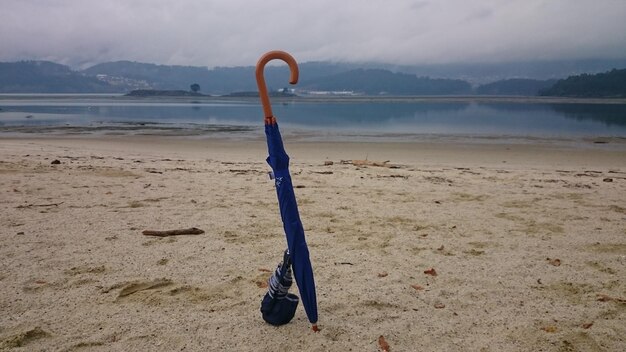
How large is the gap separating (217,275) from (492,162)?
43.3 ft

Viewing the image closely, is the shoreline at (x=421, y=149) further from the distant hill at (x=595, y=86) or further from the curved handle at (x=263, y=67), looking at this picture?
the distant hill at (x=595, y=86)

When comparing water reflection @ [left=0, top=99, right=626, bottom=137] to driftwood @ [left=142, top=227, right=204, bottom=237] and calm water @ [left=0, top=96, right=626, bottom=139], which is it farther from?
driftwood @ [left=142, top=227, right=204, bottom=237]

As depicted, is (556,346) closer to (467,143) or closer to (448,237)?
(448,237)

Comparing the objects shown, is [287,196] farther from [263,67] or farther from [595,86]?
[595,86]

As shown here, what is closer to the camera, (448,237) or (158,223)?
(448,237)

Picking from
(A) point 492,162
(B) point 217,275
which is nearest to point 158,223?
(B) point 217,275

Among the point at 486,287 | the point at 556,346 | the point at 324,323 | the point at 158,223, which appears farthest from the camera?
the point at 158,223

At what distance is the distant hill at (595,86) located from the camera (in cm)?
12706

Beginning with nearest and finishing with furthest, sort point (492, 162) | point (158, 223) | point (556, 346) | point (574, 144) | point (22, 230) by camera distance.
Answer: point (556, 346)
point (22, 230)
point (158, 223)
point (492, 162)
point (574, 144)

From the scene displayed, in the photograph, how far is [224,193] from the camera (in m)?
7.88

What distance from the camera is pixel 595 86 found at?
442 feet

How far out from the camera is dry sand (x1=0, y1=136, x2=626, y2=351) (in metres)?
3.32

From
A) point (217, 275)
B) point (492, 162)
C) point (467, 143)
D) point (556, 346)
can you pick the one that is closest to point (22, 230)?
point (217, 275)

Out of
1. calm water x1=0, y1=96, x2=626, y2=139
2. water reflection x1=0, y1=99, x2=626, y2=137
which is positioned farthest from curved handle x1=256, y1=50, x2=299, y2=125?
water reflection x1=0, y1=99, x2=626, y2=137
